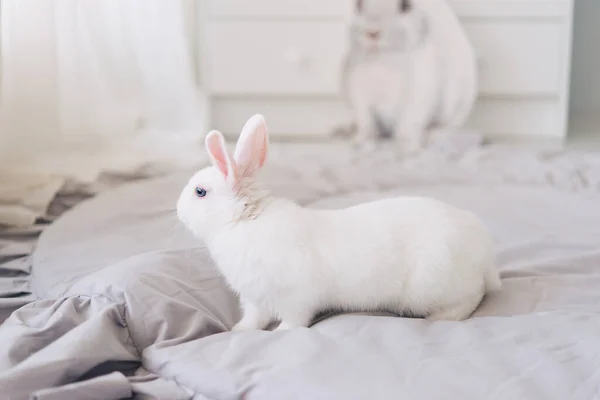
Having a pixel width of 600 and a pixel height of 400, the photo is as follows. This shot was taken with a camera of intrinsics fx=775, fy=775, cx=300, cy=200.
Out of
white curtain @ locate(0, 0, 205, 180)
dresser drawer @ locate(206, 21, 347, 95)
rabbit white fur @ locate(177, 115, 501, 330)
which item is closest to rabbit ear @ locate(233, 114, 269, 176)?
rabbit white fur @ locate(177, 115, 501, 330)

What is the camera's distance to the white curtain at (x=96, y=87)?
175 centimetres

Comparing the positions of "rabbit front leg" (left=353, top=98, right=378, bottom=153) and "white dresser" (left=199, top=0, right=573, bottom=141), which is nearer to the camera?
"rabbit front leg" (left=353, top=98, right=378, bottom=153)

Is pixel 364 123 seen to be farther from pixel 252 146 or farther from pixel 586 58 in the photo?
pixel 252 146

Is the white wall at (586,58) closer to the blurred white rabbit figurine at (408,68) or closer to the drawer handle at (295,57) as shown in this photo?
the blurred white rabbit figurine at (408,68)

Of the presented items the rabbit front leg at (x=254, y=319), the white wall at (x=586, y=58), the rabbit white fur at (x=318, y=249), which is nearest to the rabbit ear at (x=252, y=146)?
the rabbit white fur at (x=318, y=249)

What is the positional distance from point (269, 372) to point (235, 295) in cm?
28

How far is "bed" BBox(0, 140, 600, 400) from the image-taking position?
2.48ft

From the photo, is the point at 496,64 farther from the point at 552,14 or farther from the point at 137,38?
the point at 137,38

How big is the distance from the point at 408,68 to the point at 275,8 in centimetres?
52

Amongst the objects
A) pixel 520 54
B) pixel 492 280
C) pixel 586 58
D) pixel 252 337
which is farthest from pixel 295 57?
pixel 252 337

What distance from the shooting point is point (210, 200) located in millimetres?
953

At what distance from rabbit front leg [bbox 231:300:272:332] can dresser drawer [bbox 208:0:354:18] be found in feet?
5.94

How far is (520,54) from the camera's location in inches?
103

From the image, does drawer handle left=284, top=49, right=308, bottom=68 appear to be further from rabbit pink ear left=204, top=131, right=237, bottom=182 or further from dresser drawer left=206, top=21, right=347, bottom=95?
rabbit pink ear left=204, top=131, right=237, bottom=182
